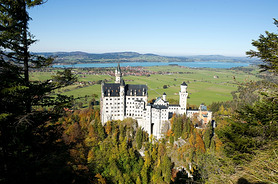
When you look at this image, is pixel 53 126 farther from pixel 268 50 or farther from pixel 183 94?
pixel 183 94

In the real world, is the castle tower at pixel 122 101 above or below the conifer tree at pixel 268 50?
below

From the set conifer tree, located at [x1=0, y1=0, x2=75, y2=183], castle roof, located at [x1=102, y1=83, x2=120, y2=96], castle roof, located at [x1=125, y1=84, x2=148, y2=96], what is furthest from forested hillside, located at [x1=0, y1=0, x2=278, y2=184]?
castle roof, located at [x1=125, y1=84, x2=148, y2=96]

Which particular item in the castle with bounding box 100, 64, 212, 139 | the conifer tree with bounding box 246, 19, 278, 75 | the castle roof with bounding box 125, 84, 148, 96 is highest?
the conifer tree with bounding box 246, 19, 278, 75

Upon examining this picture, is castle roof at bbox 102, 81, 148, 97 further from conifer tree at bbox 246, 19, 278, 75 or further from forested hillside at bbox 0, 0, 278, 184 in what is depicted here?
conifer tree at bbox 246, 19, 278, 75

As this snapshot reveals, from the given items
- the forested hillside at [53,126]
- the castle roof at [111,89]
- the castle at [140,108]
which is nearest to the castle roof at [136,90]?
the castle at [140,108]

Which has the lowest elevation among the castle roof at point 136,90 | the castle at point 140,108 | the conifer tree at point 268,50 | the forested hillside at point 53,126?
the castle at point 140,108

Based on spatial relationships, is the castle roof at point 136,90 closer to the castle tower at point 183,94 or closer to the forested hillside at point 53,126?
the castle tower at point 183,94

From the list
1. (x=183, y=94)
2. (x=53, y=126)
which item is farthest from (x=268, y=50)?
(x=183, y=94)

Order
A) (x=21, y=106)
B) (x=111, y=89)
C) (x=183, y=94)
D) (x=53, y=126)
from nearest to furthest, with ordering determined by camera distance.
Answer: (x=21, y=106), (x=53, y=126), (x=183, y=94), (x=111, y=89)

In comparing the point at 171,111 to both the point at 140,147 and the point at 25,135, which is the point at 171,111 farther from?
the point at 25,135
